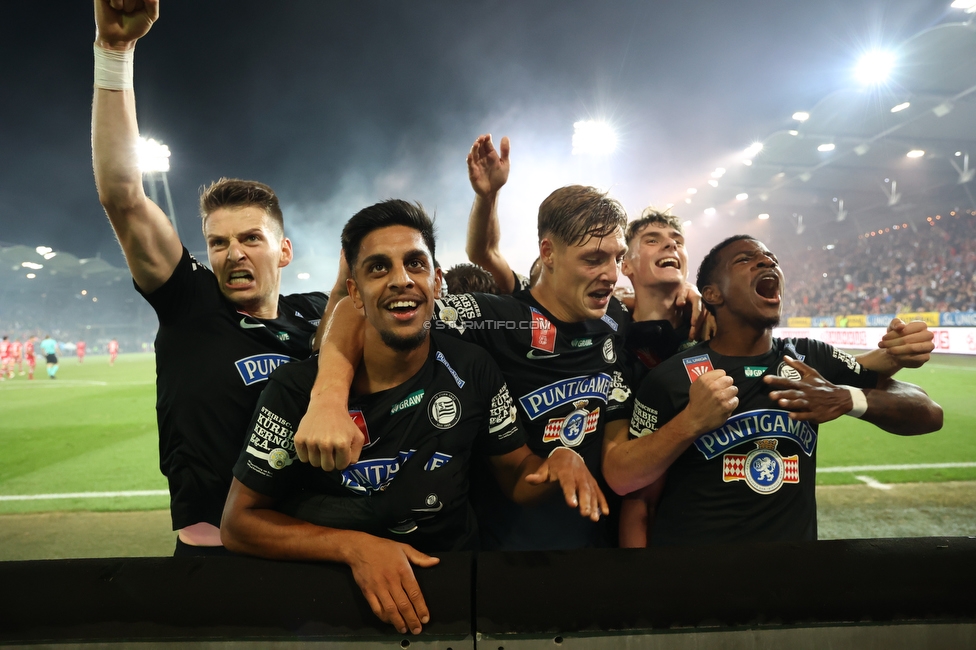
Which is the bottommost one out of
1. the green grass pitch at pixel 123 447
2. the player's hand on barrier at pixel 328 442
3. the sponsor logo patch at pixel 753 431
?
the green grass pitch at pixel 123 447

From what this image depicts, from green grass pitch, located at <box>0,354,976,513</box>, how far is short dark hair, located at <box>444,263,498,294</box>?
537cm

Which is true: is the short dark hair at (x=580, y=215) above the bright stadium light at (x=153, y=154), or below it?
below

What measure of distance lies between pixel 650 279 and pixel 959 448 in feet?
26.1

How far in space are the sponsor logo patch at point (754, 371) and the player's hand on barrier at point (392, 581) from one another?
1.51m

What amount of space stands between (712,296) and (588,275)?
56cm

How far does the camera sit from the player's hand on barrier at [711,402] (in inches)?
68.6

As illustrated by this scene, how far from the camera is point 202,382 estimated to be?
2154mm

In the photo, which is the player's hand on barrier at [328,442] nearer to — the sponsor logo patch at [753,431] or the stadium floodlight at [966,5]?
the sponsor logo patch at [753,431]

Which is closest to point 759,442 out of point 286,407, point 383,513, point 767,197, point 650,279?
point 650,279

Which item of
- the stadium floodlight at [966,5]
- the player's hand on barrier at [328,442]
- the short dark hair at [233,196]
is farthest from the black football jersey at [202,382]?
the stadium floodlight at [966,5]

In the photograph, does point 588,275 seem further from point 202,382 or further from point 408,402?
point 202,382

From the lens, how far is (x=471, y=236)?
3.03m

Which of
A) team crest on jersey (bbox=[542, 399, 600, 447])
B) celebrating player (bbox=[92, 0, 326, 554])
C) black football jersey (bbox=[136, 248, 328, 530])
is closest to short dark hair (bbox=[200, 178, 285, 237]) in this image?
celebrating player (bbox=[92, 0, 326, 554])

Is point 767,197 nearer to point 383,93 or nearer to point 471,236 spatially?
point 383,93
